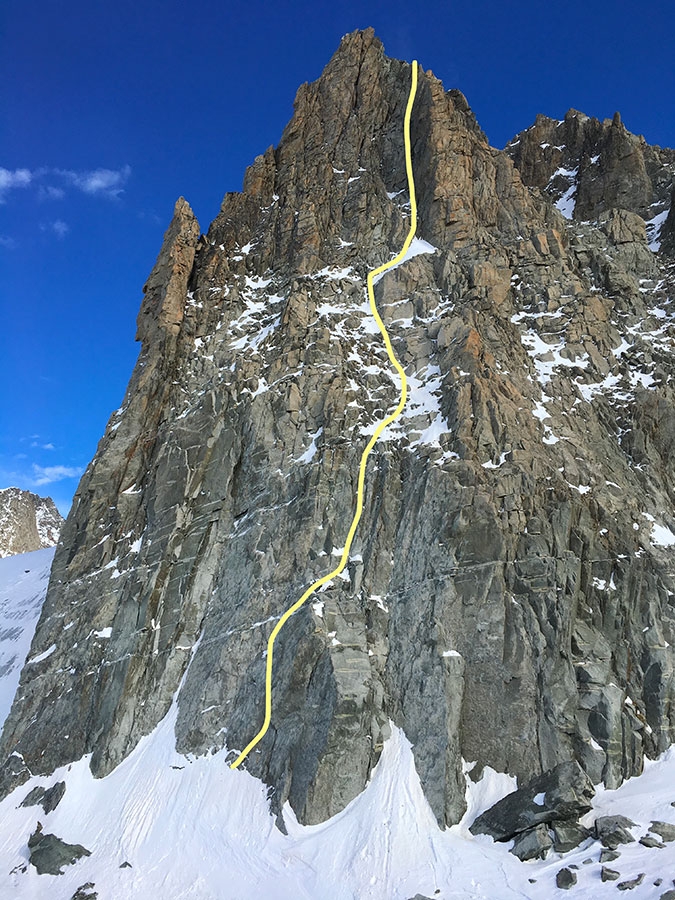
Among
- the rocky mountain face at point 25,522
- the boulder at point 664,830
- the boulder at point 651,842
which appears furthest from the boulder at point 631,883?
the rocky mountain face at point 25,522

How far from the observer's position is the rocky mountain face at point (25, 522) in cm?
12006

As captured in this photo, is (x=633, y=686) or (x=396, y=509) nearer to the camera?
(x=633, y=686)

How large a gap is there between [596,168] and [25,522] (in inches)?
4243

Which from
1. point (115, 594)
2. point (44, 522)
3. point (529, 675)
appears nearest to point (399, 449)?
point (529, 675)

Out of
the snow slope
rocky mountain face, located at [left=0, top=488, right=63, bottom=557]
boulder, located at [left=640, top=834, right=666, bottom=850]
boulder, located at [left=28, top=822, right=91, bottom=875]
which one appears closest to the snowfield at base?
boulder, located at [left=640, top=834, right=666, bottom=850]

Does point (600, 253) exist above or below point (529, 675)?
above

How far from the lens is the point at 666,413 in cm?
4406

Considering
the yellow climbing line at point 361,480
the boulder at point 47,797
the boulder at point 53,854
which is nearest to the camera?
the boulder at point 53,854

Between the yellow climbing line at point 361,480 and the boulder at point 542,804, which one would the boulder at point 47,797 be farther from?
the boulder at point 542,804

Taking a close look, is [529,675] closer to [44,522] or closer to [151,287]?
[151,287]

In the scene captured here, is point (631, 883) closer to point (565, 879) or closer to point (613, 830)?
point (565, 879)

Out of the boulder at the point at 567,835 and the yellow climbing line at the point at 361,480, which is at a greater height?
the yellow climbing line at the point at 361,480

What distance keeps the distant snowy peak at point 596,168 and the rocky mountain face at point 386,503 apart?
9.22 meters

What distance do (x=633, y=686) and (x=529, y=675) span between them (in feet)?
16.3
